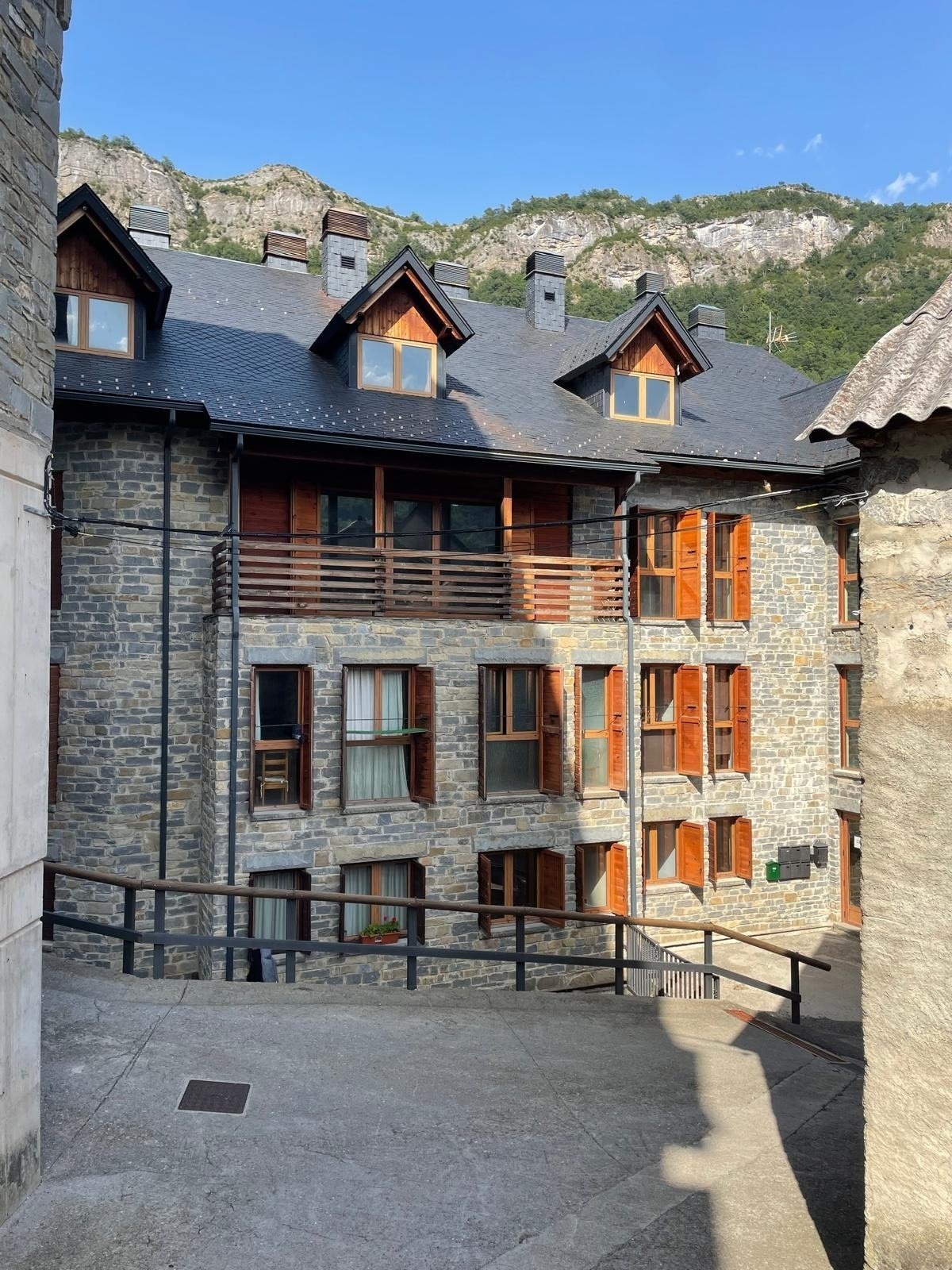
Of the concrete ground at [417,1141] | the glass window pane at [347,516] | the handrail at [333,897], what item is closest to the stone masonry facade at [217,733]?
the glass window pane at [347,516]

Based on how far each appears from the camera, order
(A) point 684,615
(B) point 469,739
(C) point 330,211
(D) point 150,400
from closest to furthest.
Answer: (D) point 150,400, (B) point 469,739, (A) point 684,615, (C) point 330,211

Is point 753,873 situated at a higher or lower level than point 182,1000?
lower

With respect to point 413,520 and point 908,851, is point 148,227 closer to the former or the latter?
point 413,520

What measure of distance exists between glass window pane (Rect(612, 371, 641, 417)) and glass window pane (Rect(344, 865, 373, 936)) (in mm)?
8845

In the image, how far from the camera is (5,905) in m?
4.27

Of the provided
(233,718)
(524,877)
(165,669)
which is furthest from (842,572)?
(165,669)

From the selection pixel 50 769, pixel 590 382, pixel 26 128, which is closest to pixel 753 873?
pixel 590 382

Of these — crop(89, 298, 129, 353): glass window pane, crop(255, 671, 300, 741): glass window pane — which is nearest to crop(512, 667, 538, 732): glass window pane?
crop(255, 671, 300, 741): glass window pane

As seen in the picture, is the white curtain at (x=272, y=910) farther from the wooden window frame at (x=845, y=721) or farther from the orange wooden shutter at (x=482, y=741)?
the wooden window frame at (x=845, y=721)

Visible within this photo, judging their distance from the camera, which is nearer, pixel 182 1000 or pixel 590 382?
pixel 182 1000

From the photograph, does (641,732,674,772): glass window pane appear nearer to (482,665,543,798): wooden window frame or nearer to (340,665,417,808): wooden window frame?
(482,665,543,798): wooden window frame

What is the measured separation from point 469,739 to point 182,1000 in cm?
644

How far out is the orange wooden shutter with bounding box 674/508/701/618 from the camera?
50.2 ft

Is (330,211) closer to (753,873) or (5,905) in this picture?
(753,873)
